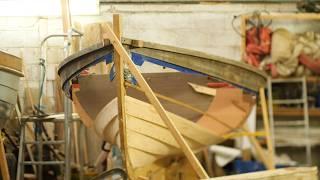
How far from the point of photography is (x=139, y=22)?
9.18 feet

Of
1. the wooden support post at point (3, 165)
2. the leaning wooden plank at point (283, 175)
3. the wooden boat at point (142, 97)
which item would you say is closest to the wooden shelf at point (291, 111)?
the wooden boat at point (142, 97)

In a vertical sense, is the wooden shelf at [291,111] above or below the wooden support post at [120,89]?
below

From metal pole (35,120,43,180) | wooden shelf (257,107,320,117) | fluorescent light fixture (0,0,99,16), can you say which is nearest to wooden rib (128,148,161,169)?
metal pole (35,120,43,180)

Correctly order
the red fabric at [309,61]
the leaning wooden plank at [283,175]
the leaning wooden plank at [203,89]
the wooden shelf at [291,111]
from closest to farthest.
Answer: the leaning wooden plank at [283,175]
the leaning wooden plank at [203,89]
the red fabric at [309,61]
the wooden shelf at [291,111]

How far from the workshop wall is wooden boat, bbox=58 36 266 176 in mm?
111

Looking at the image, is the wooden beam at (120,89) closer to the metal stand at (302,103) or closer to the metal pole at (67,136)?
the metal pole at (67,136)

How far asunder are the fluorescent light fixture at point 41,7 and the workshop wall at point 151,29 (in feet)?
0.09

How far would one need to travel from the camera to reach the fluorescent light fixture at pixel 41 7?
2.05 m

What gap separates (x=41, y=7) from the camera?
2.09 m

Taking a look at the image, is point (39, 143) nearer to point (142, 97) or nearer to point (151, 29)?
point (142, 97)

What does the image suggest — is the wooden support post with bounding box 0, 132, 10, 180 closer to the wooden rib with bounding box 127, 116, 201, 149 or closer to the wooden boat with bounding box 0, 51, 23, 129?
the wooden boat with bounding box 0, 51, 23, 129

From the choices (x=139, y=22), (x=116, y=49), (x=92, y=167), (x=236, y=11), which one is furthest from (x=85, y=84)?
(x=236, y=11)

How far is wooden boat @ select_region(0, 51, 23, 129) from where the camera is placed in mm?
2031

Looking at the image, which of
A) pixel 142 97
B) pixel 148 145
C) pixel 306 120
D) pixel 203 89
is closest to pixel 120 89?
pixel 142 97
